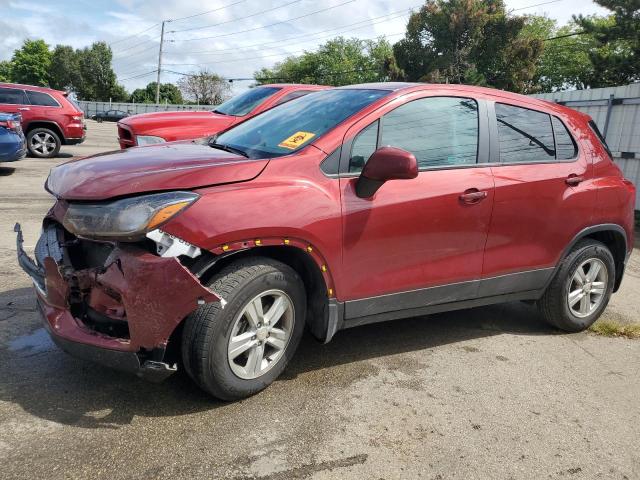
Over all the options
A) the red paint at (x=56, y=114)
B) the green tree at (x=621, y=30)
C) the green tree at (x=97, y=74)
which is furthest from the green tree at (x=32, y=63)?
the green tree at (x=621, y=30)

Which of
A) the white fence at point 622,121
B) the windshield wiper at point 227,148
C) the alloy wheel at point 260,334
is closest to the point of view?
the alloy wheel at point 260,334

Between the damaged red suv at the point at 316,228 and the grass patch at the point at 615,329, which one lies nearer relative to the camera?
the damaged red suv at the point at 316,228

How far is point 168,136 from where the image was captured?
24.9ft

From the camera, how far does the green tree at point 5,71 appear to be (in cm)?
8962

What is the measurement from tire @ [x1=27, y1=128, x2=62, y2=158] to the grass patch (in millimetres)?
13042

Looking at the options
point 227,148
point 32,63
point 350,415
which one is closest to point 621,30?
point 227,148

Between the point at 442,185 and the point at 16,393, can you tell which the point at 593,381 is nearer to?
the point at 442,185

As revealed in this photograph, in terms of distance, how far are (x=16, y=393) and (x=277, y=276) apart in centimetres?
152

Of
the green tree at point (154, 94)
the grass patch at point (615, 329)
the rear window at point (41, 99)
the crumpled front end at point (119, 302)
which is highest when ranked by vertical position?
the green tree at point (154, 94)

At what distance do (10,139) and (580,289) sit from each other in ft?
32.3

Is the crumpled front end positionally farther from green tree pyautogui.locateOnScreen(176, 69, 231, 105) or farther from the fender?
green tree pyautogui.locateOnScreen(176, 69, 231, 105)

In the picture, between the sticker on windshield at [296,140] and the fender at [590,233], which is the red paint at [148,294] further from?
the fender at [590,233]

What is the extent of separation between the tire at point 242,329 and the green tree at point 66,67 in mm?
80413

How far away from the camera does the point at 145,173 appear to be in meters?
2.82
